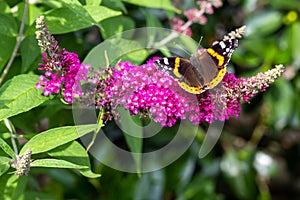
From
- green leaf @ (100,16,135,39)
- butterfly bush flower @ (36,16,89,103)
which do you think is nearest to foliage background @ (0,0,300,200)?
green leaf @ (100,16,135,39)

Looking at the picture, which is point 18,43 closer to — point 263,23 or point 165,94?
point 165,94

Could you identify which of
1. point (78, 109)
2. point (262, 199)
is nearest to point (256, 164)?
point (262, 199)

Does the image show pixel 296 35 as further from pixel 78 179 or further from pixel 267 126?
pixel 78 179

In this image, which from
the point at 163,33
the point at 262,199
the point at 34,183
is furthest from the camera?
the point at 262,199

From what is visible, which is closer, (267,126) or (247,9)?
(247,9)

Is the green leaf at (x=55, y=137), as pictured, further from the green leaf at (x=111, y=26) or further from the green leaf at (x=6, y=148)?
the green leaf at (x=111, y=26)

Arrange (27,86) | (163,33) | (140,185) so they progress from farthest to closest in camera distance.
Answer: (140,185) → (163,33) → (27,86)

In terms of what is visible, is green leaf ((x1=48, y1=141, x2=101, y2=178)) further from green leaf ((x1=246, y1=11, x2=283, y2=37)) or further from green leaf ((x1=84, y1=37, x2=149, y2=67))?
green leaf ((x1=246, y1=11, x2=283, y2=37))
